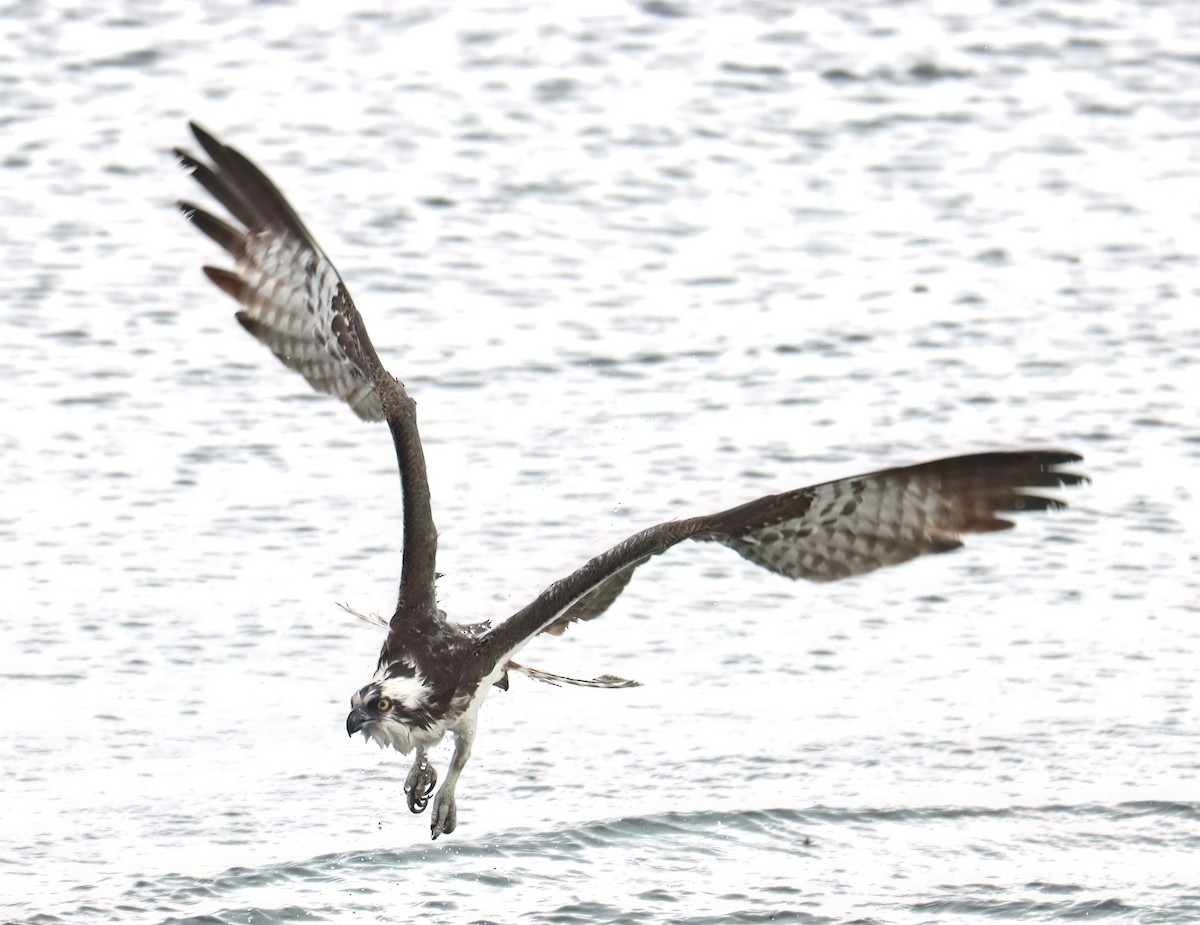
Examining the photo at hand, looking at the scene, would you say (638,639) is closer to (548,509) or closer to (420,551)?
(548,509)

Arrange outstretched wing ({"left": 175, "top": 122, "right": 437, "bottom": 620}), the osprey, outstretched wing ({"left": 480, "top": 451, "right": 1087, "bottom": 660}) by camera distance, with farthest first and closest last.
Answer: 1. outstretched wing ({"left": 175, "top": 122, "right": 437, "bottom": 620})
2. the osprey
3. outstretched wing ({"left": 480, "top": 451, "right": 1087, "bottom": 660})

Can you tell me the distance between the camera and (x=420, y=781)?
24.7 ft

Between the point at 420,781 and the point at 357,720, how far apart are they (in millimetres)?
508

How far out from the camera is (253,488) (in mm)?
9797

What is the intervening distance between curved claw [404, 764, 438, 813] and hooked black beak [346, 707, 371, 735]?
0.46 m

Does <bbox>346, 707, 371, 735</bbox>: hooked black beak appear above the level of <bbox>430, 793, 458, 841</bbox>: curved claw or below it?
above

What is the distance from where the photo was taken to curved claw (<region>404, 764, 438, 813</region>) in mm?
7539

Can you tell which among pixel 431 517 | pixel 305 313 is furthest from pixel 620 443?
pixel 431 517

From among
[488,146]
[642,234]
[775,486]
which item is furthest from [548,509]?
[488,146]

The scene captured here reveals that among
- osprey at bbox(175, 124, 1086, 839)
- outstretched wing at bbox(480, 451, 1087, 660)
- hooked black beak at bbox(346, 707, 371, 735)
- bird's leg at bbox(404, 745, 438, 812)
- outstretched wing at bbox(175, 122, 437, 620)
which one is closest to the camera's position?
Answer: outstretched wing at bbox(480, 451, 1087, 660)

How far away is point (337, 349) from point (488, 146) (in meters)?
5.63

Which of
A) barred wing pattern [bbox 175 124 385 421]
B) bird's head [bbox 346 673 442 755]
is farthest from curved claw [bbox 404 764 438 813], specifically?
barred wing pattern [bbox 175 124 385 421]

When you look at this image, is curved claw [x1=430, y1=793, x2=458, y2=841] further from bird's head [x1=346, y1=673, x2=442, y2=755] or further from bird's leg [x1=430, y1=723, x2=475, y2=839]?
bird's head [x1=346, y1=673, x2=442, y2=755]

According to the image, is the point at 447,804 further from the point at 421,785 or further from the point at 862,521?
the point at 862,521
